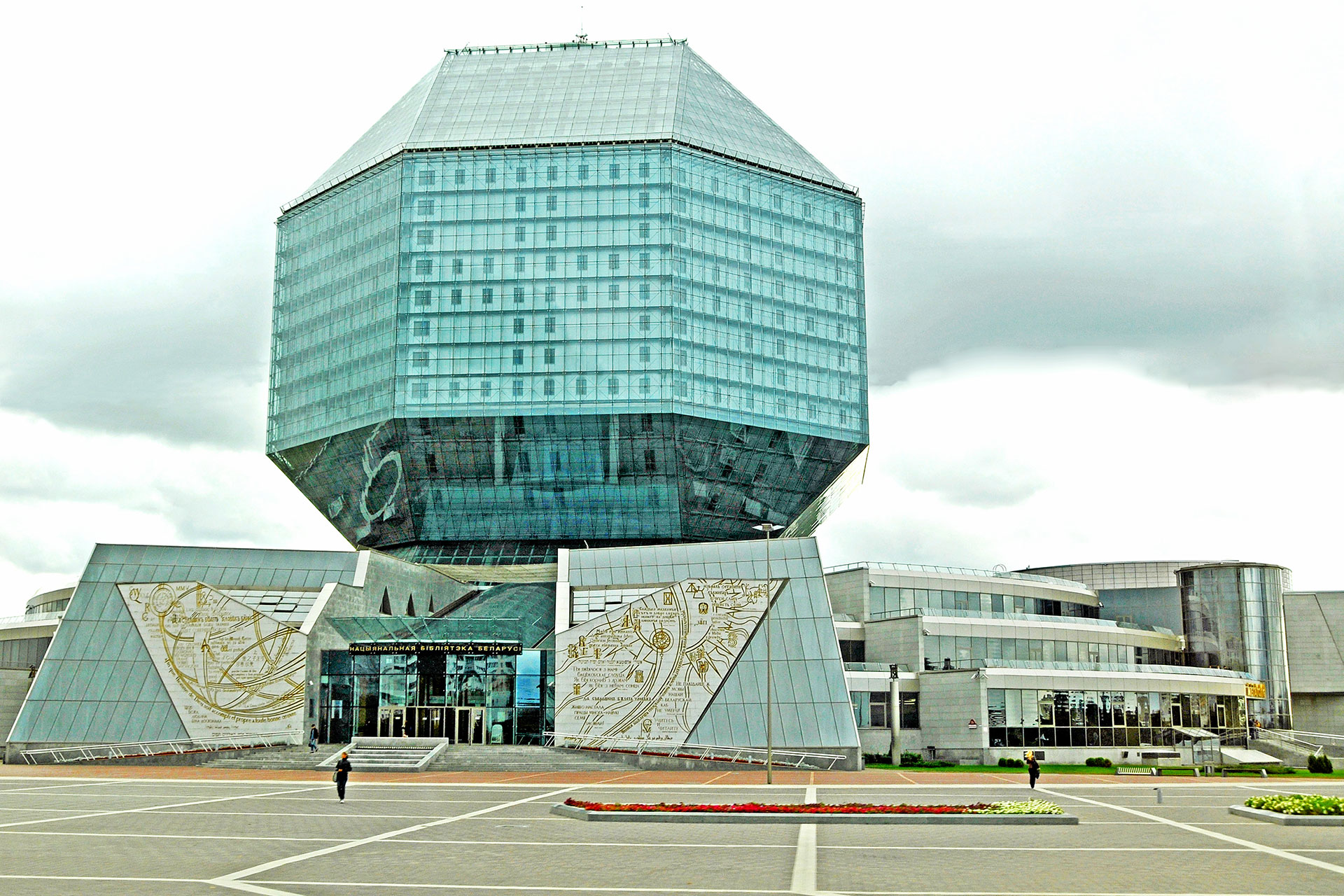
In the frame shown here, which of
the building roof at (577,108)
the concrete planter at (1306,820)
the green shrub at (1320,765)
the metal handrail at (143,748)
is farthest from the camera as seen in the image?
the building roof at (577,108)

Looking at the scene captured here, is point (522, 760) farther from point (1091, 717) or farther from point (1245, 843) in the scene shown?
point (1245, 843)

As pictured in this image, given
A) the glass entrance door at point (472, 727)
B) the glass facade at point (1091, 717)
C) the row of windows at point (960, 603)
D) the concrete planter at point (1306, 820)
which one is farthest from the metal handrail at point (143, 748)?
the concrete planter at point (1306, 820)

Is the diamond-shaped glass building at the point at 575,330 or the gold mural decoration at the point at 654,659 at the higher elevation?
the diamond-shaped glass building at the point at 575,330

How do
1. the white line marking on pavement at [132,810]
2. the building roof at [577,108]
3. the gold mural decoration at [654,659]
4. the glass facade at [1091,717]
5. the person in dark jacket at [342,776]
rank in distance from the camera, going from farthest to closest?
the building roof at [577,108] < the glass facade at [1091,717] < the gold mural decoration at [654,659] < the person in dark jacket at [342,776] < the white line marking on pavement at [132,810]

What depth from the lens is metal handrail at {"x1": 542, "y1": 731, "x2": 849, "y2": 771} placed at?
219 feet

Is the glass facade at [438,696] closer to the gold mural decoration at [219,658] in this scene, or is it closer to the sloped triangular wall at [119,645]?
the gold mural decoration at [219,658]

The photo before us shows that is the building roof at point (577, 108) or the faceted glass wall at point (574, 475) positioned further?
the building roof at point (577, 108)

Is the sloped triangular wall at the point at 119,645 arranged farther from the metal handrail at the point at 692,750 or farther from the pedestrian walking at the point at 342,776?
the pedestrian walking at the point at 342,776

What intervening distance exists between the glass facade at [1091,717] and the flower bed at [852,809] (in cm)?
4245

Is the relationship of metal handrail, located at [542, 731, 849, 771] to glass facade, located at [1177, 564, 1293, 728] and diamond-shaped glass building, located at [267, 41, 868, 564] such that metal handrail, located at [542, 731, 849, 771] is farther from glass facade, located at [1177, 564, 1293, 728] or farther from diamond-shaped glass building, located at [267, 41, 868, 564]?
glass facade, located at [1177, 564, 1293, 728]

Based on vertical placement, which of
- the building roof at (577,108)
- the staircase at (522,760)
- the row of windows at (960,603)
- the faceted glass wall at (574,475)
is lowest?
the staircase at (522,760)

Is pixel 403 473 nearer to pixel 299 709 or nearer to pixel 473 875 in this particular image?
pixel 299 709

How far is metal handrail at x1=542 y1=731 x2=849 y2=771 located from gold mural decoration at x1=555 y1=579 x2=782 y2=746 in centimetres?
19

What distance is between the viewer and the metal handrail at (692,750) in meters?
66.8
